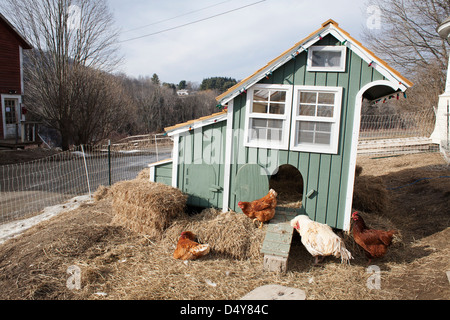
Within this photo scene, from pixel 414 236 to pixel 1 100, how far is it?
20240 millimetres

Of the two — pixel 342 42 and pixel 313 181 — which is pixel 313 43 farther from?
pixel 313 181

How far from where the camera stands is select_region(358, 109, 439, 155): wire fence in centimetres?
1457

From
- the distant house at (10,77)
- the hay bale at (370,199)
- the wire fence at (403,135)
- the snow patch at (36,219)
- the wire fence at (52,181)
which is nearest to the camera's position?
the snow patch at (36,219)

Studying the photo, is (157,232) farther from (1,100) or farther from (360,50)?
(1,100)

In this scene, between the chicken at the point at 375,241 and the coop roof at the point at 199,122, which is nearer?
the chicken at the point at 375,241

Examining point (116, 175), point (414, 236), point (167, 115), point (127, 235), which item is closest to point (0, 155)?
point (116, 175)

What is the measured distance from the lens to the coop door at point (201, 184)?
616 centimetres

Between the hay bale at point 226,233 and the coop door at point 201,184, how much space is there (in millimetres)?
417

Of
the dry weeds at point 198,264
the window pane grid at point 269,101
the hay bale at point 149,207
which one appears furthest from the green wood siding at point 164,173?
the window pane grid at point 269,101

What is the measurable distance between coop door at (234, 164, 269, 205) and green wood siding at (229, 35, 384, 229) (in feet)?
0.51

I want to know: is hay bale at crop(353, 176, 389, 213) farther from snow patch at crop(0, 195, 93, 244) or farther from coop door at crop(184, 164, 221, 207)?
snow patch at crop(0, 195, 93, 244)

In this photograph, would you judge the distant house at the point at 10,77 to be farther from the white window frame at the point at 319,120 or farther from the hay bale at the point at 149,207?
the white window frame at the point at 319,120

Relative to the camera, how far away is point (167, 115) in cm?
3434

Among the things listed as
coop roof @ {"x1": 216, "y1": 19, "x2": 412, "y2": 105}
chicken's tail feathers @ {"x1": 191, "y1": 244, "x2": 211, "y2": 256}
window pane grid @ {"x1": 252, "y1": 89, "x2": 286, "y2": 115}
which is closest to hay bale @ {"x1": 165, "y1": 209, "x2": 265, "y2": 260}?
chicken's tail feathers @ {"x1": 191, "y1": 244, "x2": 211, "y2": 256}
